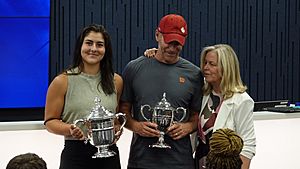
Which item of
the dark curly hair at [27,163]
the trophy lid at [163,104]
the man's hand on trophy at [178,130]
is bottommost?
the dark curly hair at [27,163]

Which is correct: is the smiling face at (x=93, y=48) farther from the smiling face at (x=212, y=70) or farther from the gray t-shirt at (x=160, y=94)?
the smiling face at (x=212, y=70)

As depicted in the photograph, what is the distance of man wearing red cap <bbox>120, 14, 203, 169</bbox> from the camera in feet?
9.21

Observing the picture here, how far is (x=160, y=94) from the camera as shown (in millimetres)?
2812

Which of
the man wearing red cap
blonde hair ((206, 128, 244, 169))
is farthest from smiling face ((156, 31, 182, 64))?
blonde hair ((206, 128, 244, 169))

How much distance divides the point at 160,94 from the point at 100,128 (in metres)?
0.40

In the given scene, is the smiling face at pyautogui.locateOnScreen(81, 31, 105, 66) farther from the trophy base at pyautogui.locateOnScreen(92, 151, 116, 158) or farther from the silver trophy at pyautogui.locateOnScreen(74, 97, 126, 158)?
the trophy base at pyautogui.locateOnScreen(92, 151, 116, 158)

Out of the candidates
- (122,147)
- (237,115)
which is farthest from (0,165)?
(237,115)

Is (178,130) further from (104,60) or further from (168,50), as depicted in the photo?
(104,60)

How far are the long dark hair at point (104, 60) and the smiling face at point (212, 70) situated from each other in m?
0.49

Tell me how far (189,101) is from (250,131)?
36 cm

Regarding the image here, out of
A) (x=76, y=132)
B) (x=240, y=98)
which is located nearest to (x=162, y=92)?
(x=240, y=98)

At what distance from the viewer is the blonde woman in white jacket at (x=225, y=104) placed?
272 centimetres

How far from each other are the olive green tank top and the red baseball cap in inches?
17.2

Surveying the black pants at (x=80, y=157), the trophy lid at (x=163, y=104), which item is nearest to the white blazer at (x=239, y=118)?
the trophy lid at (x=163, y=104)
